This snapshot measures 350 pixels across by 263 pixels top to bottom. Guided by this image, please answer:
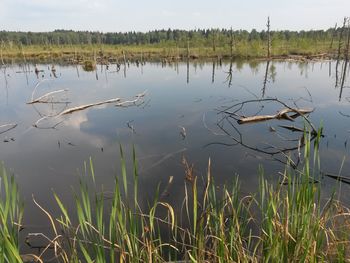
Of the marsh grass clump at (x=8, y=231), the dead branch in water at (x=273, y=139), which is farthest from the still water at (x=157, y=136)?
the marsh grass clump at (x=8, y=231)

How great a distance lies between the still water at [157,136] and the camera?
30.2ft

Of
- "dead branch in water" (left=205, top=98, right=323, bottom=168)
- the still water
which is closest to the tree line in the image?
the still water

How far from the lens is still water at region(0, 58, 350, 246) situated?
9203 mm

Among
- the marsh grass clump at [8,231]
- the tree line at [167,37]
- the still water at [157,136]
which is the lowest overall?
the still water at [157,136]

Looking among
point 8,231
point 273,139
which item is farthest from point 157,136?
point 8,231

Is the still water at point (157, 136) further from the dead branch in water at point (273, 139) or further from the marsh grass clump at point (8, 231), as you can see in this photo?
the marsh grass clump at point (8, 231)

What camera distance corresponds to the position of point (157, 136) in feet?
43.8

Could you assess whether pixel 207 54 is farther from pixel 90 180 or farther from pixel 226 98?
pixel 90 180

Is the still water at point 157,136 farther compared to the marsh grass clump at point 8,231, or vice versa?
the still water at point 157,136

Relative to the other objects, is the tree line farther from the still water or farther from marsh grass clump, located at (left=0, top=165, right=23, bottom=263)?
marsh grass clump, located at (left=0, top=165, right=23, bottom=263)

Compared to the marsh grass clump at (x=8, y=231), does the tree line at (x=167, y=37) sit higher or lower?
higher

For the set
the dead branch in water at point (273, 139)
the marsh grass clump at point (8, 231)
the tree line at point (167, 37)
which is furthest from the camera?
the tree line at point (167, 37)

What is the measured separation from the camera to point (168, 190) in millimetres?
8320

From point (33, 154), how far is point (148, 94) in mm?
12275
